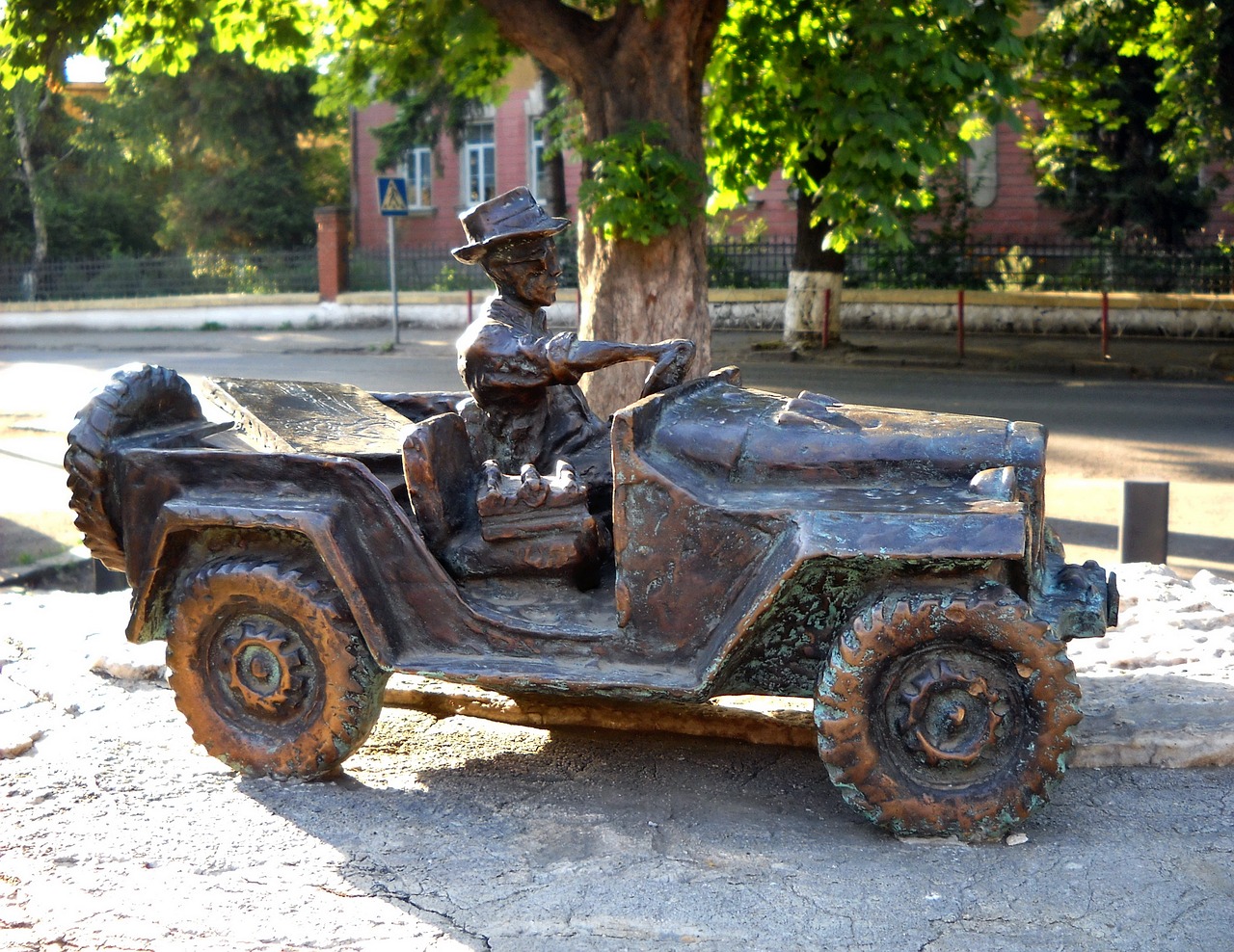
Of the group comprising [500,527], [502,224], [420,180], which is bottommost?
[500,527]

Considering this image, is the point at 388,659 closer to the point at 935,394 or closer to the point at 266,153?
the point at 935,394

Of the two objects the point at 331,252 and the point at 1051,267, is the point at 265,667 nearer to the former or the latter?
the point at 1051,267

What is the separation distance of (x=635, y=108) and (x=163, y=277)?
20872 mm

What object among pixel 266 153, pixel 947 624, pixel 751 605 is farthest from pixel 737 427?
pixel 266 153

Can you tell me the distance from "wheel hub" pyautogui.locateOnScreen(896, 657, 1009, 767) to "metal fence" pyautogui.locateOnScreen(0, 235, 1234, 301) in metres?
16.9

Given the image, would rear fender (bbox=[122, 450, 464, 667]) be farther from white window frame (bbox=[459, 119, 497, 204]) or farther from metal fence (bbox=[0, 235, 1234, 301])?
white window frame (bbox=[459, 119, 497, 204])

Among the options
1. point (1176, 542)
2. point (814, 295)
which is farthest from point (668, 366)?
point (814, 295)

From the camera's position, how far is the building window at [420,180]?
3128 centimetres

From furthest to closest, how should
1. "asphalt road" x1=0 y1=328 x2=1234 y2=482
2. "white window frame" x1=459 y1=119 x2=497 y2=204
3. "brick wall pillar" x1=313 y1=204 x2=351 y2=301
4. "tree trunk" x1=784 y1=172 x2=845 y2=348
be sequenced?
"white window frame" x1=459 y1=119 x2=497 y2=204 → "brick wall pillar" x1=313 y1=204 x2=351 y2=301 → "tree trunk" x1=784 y1=172 x2=845 y2=348 → "asphalt road" x1=0 y1=328 x2=1234 y2=482

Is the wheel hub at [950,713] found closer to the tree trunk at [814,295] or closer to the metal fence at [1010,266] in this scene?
the tree trunk at [814,295]

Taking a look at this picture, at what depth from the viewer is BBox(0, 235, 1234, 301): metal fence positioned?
64.1ft

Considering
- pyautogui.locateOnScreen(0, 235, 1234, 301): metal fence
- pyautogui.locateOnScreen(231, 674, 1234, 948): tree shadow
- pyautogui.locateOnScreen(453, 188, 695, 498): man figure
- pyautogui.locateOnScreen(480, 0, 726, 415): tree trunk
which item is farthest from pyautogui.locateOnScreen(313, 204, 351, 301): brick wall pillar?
pyautogui.locateOnScreen(453, 188, 695, 498): man figure

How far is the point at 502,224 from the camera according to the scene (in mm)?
4227

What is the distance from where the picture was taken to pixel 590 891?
3.38 metres
